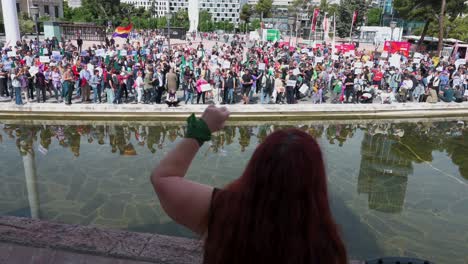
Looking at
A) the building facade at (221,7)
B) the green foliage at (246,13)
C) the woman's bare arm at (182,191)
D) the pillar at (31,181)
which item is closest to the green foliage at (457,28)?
the pillar at (31,181)

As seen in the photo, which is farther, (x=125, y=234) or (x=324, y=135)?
(x=324, y=135)

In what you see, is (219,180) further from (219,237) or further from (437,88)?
(437,88)

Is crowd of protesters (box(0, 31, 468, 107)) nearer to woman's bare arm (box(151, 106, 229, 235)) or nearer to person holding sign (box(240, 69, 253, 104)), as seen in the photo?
person holding sign (box(240, 69, 253, 104))

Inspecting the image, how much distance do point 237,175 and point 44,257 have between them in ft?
16.4

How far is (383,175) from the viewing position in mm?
8883

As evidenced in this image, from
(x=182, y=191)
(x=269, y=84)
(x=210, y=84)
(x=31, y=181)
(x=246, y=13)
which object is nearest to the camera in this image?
(x=182, y=191)

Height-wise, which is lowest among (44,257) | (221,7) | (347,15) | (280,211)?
(44,257)

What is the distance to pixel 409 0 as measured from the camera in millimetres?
44812

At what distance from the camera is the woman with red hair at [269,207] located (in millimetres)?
1228

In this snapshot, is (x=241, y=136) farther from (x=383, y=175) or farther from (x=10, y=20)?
(x=10, y=20)

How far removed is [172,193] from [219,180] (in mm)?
6851

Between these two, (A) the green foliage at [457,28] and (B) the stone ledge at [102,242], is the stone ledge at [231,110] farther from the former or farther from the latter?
(A) the green foliage at [457,28]

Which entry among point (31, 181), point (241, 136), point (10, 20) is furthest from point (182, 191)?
point (10, 20)

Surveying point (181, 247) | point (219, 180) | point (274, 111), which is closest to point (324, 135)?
point (274, 111)
